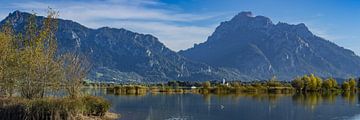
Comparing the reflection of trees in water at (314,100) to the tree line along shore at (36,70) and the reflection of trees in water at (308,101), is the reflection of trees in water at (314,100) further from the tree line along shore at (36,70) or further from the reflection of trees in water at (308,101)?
the tree line along shore at (36,70)

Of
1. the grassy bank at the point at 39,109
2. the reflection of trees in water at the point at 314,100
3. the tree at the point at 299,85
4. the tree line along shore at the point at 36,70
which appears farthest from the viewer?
the tree at the point at 299,85

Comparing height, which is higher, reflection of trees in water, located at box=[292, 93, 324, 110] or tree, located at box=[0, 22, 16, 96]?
tree, located at box=[0, 22, 16, 96]

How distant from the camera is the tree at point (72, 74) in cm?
4512

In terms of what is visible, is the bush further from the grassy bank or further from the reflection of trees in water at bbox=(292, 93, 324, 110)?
the reflection of trees in water at bbox=(292, 93, 324, 110)

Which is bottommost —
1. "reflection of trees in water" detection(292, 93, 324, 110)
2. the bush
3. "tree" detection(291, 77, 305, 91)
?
"reflection of trees in water" detection(292, 93, 324, 110)

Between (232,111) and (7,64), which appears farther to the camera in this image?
(232,111)

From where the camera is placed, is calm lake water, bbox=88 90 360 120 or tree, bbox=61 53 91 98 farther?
calm lake water, bbox=88 90 360 120

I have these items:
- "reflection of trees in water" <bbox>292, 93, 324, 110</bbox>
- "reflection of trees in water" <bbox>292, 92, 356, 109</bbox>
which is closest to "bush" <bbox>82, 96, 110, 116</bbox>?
"reflection of trees in water" <bbox>292, 93, 324, 110</bbox>

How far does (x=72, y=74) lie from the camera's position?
45750 mm

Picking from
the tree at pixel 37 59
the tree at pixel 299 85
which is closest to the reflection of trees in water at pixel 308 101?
the tree at pixel 37 59

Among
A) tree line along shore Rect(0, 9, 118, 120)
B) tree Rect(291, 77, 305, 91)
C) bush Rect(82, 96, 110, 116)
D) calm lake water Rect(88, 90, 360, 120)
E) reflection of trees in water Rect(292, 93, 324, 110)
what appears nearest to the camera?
tree line along shore Rect(0, 9, 118, 120)

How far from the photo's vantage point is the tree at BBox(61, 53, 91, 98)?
4512 cm

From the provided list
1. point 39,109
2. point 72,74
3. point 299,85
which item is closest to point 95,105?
point 72,74

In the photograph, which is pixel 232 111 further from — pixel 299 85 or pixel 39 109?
pixel 299 85
